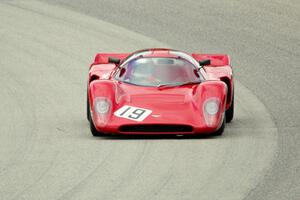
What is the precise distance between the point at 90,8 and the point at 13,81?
648cm

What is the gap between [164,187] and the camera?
14250mm

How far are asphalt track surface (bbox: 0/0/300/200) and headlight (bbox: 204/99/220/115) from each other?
15.6 inches

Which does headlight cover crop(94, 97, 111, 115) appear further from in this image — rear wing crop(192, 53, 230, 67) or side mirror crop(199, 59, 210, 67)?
rear wing crop(192, 53, 230, 67)

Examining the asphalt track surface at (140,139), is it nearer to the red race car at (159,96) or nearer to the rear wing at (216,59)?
the red race car at (159,96)

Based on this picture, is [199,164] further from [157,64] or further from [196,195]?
[157,64]

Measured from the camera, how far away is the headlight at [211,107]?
17.2m

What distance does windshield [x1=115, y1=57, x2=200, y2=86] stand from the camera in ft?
59.7

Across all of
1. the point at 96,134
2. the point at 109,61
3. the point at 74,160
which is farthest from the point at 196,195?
the point at 109,61

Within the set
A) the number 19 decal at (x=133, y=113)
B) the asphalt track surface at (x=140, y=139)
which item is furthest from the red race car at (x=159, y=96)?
the asphalt track surface at (x=140, y=139)

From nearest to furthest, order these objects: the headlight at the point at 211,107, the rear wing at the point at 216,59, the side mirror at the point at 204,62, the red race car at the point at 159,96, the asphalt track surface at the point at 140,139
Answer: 1. the asphalt track surface at the point at 140,139
2. the red race car at the point at 159,96
3. the headlight at the point at 211,107
4. the side mirror at the point at 204,62
5. the rear wing at the point at 216,59

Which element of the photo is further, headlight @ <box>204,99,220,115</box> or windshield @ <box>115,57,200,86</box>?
windshield @ <box>115,57,200,86</box>

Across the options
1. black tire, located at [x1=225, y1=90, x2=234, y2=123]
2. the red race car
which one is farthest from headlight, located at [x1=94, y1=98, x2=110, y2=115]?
black tire, located at [x1=225, y1=90, x2=234, y2=123]

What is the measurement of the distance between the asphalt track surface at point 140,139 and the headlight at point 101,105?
0.44 m

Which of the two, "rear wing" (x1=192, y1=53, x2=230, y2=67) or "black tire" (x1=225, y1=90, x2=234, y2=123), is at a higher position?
"rear wing" (x1=192, y1=53, x2=230, y2=67)
